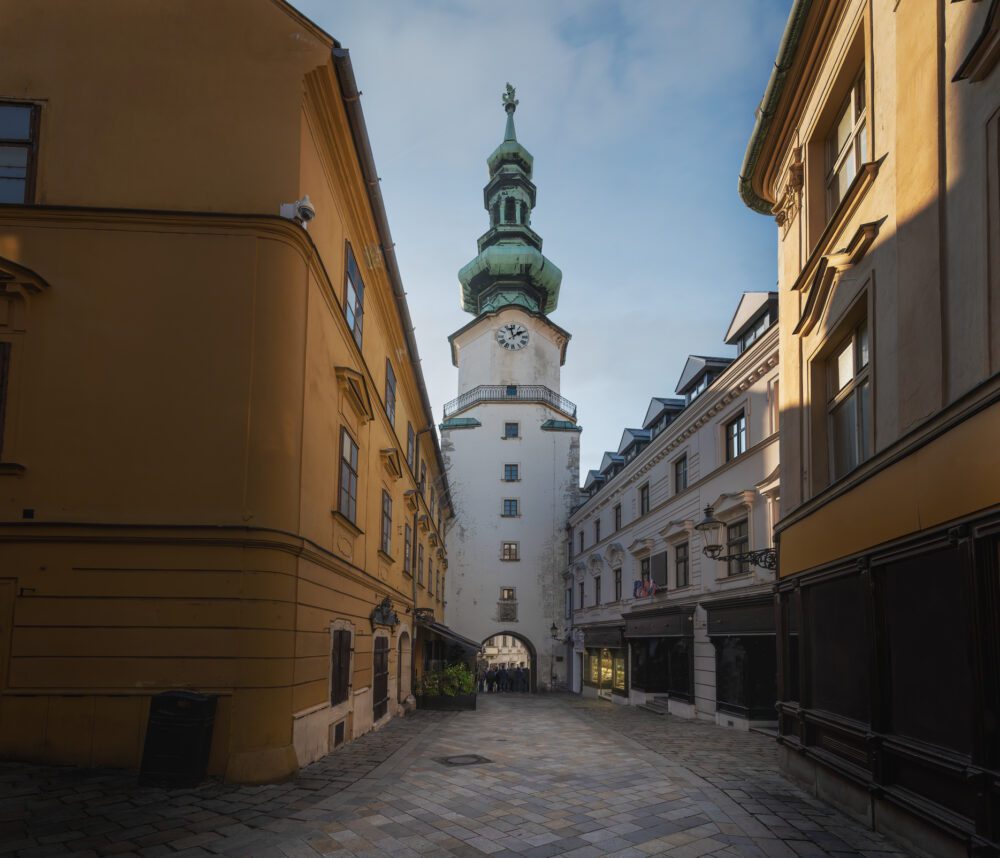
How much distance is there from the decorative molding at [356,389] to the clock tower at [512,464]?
26.9 metres

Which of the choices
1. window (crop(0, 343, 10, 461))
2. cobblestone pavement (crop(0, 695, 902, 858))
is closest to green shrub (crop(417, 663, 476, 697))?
cobblestone pavement (crop(0, 695, 902, 858))

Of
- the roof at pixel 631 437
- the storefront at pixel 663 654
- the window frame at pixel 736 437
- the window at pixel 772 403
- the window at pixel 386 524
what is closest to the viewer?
the window at pixel 772 403

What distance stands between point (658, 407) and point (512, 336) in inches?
661

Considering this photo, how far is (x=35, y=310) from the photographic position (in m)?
10.3

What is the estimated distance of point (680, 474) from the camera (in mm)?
25109

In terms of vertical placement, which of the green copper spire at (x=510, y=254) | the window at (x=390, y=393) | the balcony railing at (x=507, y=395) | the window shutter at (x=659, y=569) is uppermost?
the green copper spire at (x=510, y=254)

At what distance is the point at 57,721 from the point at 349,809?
3577 millimetres

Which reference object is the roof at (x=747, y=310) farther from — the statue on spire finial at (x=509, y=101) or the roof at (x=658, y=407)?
the statue on spire finial at (x=509, y=101)

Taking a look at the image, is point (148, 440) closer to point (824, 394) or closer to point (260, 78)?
point (260, 78)

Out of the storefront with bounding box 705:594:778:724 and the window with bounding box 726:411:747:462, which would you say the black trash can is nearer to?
the storefront with bounding box 705:594:778:724

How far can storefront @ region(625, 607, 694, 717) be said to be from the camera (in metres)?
22.8

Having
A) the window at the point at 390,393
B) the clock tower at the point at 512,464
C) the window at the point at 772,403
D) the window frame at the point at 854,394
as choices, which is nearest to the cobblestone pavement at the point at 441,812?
the window frame at the point at 854,394

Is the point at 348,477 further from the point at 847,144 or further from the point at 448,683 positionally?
the point at 448,683

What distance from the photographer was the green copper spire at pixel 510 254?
4681 centimetres
